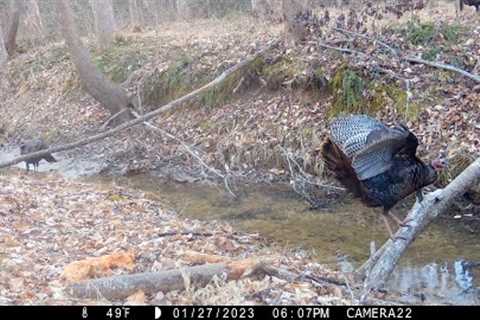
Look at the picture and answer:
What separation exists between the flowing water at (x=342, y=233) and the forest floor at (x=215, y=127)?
478 mm

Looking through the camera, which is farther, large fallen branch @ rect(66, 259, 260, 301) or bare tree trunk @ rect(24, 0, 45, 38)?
bare tree trunk @ rect(24, 0, 45, 38)

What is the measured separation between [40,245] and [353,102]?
6.10 metres

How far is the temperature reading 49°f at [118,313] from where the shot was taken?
14.7ft

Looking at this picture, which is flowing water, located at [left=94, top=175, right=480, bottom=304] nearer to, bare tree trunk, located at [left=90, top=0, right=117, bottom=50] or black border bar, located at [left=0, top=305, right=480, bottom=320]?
black border bar, located at [left=0, top=305, right=480, bottom=320]

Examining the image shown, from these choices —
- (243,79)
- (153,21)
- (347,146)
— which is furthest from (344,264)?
(153,21)

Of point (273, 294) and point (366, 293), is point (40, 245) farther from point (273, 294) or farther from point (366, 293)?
point (366, 293)

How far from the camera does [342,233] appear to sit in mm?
8555

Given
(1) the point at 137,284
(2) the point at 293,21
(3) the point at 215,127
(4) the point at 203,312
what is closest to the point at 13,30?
(3) the point at 215,127

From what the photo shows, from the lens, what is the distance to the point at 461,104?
32.8ft

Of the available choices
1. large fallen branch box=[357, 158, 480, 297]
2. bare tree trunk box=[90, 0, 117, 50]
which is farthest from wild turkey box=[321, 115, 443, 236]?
bare tree trunk box=[90, 0, 117, 50]

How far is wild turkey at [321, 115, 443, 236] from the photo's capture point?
5.48m

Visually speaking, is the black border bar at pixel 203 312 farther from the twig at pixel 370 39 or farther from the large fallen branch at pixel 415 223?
the twig at pixel 370 39

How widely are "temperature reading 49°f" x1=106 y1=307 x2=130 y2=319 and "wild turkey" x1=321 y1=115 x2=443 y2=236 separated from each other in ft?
7.35

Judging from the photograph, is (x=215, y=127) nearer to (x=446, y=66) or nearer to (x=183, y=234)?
(x=446, y=66)
